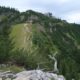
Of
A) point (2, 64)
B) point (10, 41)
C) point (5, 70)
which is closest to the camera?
point (5, 70)

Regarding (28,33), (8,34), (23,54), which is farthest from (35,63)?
(28,33)

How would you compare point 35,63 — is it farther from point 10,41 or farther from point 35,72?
point 35,72

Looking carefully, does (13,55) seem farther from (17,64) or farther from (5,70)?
(5,70)

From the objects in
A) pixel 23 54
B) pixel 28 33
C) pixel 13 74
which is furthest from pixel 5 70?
pixel 28 33

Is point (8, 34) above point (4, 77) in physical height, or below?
above

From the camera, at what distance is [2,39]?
30.6 meters

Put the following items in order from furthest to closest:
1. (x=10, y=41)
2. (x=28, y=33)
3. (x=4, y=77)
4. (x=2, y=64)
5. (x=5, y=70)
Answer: (x=28, y=33) < (x=10, y=41) < (x=2, y=64) < (x=5, y=70) < (x=4, y=77)

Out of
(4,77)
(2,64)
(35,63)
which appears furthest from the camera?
(35,63)

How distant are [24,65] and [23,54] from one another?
1209mm

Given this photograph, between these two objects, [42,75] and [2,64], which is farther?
[2,64]

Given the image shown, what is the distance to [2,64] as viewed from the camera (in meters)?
25.7

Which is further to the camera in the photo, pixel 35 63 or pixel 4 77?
pixel 35 63

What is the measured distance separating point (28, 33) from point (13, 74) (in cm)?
14046

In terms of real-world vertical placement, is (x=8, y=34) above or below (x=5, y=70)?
above
